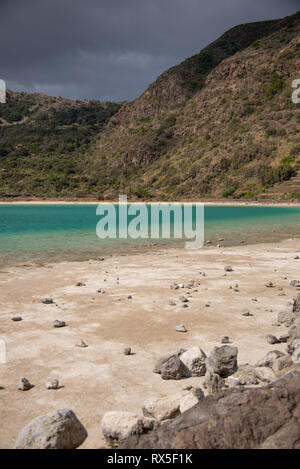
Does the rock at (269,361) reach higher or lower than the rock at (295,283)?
higher

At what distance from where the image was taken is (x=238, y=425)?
9.71 feet

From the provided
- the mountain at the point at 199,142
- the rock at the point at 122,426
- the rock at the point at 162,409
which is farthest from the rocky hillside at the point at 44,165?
the rock at the point at 122,426

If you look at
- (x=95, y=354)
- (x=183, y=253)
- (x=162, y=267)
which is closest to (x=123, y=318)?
(x=95, y=354)

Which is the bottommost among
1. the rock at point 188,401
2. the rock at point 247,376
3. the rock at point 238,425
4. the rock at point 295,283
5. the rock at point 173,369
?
the rock at point 295,283

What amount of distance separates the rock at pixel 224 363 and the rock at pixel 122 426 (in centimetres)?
160

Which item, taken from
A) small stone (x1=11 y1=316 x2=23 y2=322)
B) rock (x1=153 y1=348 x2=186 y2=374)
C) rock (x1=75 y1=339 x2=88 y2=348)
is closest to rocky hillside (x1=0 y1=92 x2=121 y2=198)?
small stone (x1=11 y1=316 x2=23 y2=322)

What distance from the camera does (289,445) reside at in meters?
2.78

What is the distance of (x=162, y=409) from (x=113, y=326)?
3698 millimetres

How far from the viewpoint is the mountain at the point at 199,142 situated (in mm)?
89812

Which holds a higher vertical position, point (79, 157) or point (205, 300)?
point (79, 157)

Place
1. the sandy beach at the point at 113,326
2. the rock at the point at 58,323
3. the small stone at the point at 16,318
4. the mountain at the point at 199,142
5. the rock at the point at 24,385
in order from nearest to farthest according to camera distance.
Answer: the sandy beach at the point at 113,326 < the rock at the point at 24,385 < the rock at the point at 58,323 < the small stone at the point at 16,318 < the mountain at the point at 199,142

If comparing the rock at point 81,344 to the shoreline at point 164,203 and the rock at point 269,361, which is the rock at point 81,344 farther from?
the shoreline at point 164,203

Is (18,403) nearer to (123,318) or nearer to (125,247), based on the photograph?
(123,318)

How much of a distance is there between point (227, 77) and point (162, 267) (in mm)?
125915
